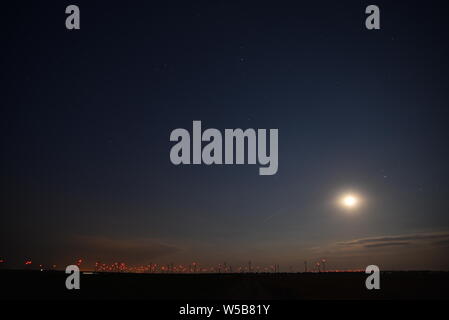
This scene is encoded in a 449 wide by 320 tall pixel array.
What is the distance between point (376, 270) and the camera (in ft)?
90.1
